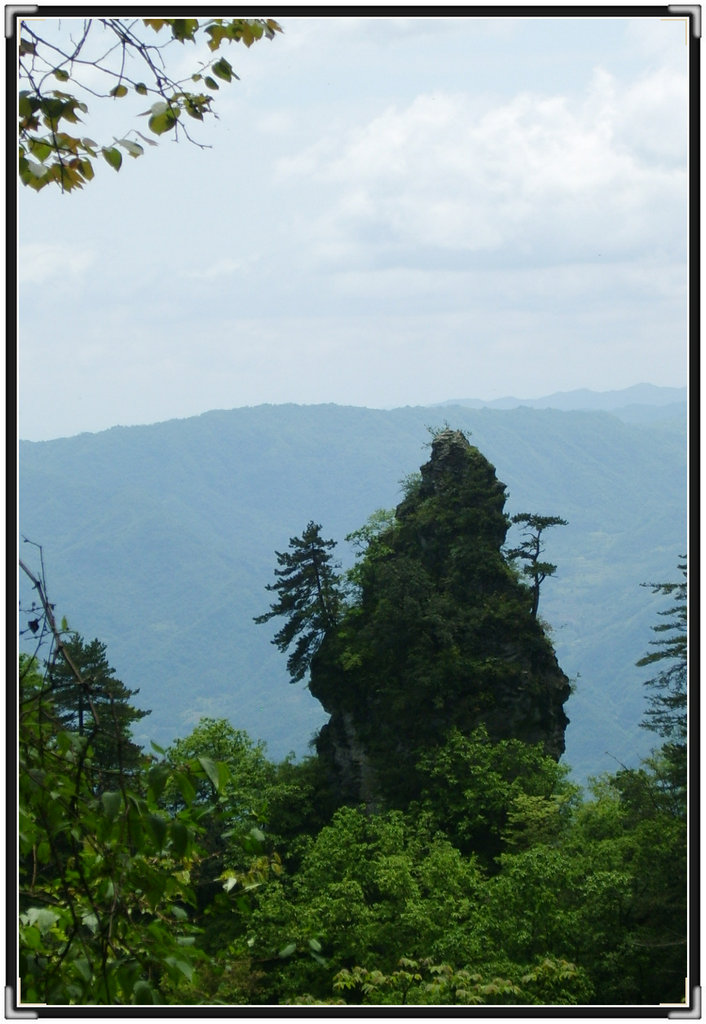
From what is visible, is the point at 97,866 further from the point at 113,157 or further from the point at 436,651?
the point at 436,651

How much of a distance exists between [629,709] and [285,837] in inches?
2878

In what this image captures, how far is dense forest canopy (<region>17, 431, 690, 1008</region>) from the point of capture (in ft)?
9.68

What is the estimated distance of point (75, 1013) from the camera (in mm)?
3035

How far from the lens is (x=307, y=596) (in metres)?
23.1

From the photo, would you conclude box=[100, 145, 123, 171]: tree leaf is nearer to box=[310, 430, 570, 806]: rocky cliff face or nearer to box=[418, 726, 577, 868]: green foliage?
box=[418, 726, 577, 868]: green foliage

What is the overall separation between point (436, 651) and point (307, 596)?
11.4 feet

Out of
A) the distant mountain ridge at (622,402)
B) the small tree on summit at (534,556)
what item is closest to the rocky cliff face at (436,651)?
the small tree on summit at (534,556)

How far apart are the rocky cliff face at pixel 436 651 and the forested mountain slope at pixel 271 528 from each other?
205 ft

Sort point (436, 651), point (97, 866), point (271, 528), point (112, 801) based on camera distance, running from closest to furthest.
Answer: point (112, 801)
point (97, 866)
point (436, 651)
point (271, 528)

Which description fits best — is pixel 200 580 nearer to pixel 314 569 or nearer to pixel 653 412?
pixel 653 412

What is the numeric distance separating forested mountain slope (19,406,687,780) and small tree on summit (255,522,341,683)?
2449 inches

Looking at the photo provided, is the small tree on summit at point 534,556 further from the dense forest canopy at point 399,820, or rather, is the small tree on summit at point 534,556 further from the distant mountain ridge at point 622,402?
the distant mountain ridge at point 622,402

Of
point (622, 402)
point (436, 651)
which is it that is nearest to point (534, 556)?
point (436, 651)

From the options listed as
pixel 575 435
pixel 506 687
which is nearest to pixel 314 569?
pixel 506 687
